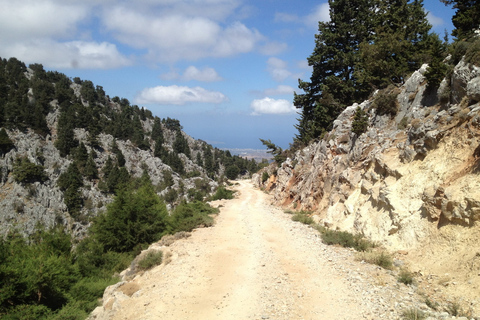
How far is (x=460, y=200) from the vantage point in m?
7.96

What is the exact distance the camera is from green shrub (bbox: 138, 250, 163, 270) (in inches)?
440

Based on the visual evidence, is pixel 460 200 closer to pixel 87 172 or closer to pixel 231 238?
pixel 231 238

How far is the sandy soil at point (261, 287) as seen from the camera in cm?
710

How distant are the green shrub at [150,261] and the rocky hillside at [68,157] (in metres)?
27.6

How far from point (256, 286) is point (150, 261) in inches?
193

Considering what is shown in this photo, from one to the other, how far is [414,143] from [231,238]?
380 inches

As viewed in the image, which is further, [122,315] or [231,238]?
[231,238]

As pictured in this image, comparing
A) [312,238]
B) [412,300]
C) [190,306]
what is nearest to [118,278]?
[190,306]

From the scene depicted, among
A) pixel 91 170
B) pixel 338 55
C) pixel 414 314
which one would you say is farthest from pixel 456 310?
pixel 91 170

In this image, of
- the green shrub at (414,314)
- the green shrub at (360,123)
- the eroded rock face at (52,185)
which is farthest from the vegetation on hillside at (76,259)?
the eroded rock face at (52,185)

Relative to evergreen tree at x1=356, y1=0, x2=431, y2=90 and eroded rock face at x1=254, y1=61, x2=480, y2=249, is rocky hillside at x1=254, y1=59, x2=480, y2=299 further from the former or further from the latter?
evergreen tree at x1=356, y1=0, x2=431, y2=90

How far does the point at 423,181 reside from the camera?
10.2 meters

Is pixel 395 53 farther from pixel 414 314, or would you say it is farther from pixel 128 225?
pixel 128 225

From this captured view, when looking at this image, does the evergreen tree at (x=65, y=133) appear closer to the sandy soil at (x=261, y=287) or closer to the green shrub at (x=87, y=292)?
the green shrub at (x=87, y=292)
